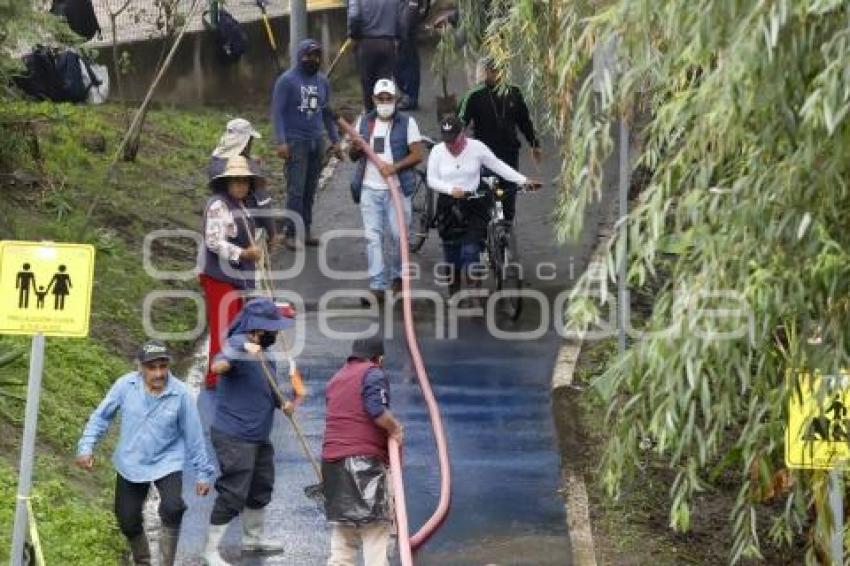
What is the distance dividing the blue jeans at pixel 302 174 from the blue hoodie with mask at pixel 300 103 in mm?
104

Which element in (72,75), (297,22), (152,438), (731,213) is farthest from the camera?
(72,75)

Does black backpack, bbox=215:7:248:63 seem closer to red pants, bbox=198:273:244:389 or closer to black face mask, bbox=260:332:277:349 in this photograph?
red pants, bbox=198:273:244:389

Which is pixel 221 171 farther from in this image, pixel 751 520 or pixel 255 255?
pixel 751 520

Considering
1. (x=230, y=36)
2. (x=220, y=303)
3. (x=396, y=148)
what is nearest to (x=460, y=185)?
(x=396, y=148)

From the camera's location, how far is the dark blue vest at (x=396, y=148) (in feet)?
62.3

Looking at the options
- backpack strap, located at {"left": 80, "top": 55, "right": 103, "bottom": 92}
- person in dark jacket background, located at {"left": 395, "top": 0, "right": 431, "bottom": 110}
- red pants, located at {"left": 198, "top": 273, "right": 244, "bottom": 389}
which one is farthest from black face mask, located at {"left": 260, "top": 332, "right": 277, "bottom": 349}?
backpack strap, located at {"left": 80, "top": 55, "right": 103, "bottom": 92}

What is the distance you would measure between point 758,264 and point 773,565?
6338 millimetres

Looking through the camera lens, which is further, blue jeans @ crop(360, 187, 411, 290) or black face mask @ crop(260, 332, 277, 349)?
blue jeans @ crop(360, 187, 411, 290)

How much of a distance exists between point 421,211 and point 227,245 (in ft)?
19.6

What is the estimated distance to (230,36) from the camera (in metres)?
26.4

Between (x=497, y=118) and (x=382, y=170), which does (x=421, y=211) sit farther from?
(x=382, y=170)

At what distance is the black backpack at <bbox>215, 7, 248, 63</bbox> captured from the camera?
86.4ft

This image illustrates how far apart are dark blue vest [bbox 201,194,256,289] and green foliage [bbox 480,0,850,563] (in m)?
5.82

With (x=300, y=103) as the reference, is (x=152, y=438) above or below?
below
